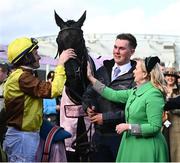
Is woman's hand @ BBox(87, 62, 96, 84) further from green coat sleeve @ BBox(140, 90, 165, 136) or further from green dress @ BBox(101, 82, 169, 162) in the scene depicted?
green coat sleeve @ BBox(140, 90, 165, 136)

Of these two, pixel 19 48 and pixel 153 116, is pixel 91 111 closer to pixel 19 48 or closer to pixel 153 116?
pixel 153 116

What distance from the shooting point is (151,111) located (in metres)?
3.98

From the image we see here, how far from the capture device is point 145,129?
156 inches

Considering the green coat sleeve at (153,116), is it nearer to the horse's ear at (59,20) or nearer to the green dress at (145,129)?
the green dress at (145,129)

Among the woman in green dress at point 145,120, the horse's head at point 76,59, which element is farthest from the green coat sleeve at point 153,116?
the horse's head at point 76,59

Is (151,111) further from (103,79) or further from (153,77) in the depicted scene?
(103,79)

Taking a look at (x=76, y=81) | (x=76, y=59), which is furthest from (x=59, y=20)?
(x=76, y=81)

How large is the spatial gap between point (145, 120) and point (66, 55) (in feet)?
3.38

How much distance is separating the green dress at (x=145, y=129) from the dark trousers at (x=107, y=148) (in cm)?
39

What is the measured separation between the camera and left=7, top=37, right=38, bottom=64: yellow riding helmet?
4238 mm

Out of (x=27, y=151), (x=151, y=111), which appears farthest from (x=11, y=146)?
(x=151, y=111)

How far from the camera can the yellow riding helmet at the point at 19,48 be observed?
13.9 feet

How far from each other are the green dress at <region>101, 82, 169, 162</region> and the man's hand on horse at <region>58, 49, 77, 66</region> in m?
0.74

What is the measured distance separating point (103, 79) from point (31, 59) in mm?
962
